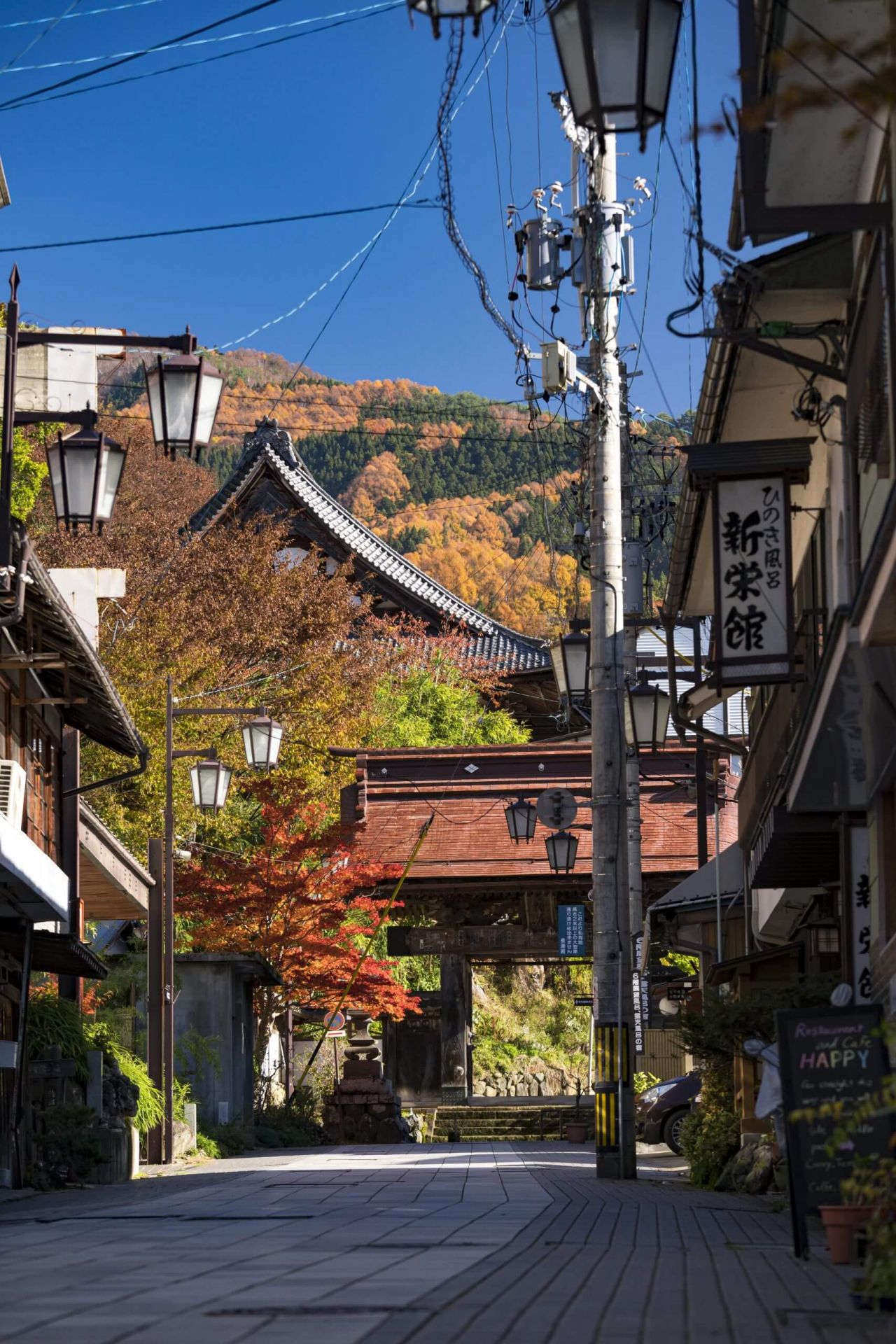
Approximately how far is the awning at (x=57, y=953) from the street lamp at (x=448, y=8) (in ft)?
48.4

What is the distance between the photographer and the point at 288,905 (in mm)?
31656

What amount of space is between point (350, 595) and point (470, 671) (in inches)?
254

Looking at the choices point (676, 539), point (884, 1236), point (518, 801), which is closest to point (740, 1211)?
point (676, 539)

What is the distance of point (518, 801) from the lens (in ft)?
102

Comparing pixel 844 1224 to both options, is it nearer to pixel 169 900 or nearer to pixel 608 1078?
pixel 608 1078

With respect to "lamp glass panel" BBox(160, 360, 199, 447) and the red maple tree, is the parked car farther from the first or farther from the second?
"lamp glass panel" BBox(160, 360, 199, 447)

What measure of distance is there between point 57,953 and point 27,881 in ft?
11.6

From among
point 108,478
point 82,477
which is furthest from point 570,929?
point 82,477

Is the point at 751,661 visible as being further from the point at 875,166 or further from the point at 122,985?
the point at 122,985

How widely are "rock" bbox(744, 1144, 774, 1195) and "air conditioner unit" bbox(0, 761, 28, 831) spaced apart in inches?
349

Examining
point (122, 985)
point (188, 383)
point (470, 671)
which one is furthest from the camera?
point (470, 671)

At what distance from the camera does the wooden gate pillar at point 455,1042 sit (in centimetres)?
3622

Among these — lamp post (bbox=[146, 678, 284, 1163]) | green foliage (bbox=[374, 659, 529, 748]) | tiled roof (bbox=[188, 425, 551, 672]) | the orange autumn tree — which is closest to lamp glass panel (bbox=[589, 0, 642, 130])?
lamp post (bbox=[146, 678, 284, 1163])

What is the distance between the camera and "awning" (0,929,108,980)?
2117 cm
